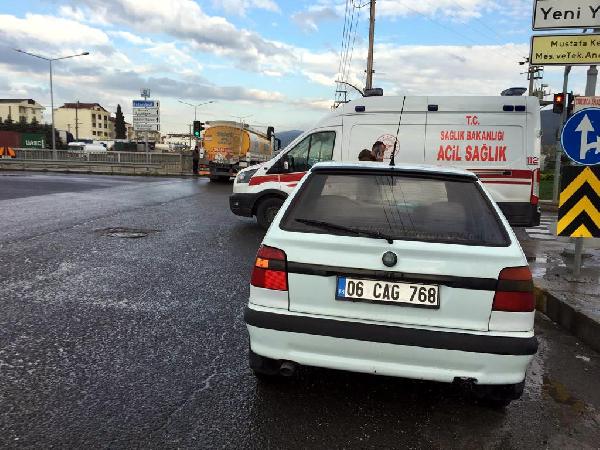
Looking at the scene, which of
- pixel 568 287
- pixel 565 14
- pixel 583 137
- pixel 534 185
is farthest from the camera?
pixel 534 185

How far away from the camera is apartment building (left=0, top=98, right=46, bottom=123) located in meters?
130

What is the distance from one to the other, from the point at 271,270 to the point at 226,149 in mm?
23967

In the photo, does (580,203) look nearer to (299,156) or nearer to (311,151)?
(311,151)

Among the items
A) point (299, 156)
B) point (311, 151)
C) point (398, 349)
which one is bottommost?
point (398, 349)

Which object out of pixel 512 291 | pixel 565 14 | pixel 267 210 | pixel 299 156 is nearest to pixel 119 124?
pixel 267 210

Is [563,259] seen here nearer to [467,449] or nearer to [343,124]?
[343,124]

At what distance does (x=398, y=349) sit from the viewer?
2.92m

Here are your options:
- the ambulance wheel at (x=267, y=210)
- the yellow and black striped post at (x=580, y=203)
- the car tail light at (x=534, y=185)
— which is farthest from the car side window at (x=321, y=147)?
the yellow and black striped post at (x=580, y=203)

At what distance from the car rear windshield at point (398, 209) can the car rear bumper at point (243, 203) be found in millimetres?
6651

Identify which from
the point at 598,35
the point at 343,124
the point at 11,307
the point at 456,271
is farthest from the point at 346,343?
the point at 343,124

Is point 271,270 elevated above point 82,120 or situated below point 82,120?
below

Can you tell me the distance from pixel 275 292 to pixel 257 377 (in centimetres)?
79

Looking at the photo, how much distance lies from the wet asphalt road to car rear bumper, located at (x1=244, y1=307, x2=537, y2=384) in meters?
0.38

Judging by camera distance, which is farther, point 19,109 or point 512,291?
point 19,109
